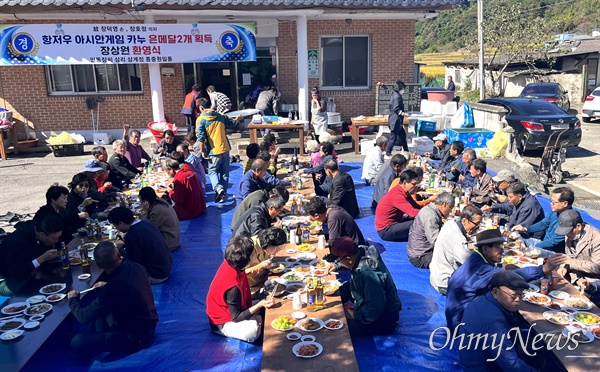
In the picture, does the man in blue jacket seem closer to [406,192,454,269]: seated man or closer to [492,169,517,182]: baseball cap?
[406,192,454,269]: seated man

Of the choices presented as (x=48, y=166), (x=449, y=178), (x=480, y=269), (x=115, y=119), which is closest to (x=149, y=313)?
(x=480, y=269)

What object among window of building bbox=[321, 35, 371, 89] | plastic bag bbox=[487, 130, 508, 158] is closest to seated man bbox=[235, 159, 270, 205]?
plastic bag bbox=[487, 130, 508, 158]

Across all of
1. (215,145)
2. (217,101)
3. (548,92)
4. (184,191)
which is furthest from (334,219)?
(548,92)

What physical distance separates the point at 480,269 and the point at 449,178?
540 centimetres

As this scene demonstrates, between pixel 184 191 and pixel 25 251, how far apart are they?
367 centimetres

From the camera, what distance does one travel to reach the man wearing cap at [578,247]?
217 inches

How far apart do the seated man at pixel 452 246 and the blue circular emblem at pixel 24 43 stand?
13169 mm

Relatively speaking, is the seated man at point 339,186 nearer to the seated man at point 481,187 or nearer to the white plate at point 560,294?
the seated man at point 481,187

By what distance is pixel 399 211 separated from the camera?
8.03 m

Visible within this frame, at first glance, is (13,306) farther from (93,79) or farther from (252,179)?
(93,79)

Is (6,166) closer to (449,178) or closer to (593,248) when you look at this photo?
(449,178)

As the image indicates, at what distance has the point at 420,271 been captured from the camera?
6918 mm

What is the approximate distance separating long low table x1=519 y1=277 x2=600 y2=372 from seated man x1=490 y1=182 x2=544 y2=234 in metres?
2.56

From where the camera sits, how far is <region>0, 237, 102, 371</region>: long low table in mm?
4270
